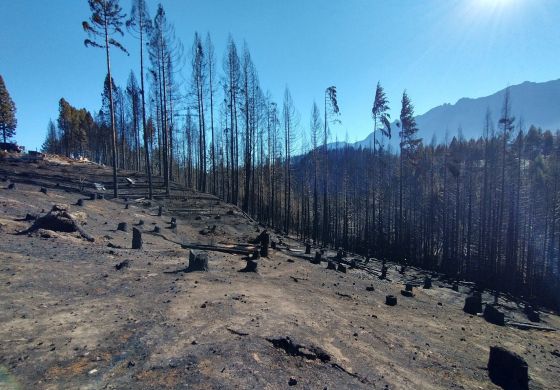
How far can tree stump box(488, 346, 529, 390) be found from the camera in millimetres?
Result: 6355

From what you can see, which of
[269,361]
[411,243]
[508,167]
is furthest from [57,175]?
[508,167]

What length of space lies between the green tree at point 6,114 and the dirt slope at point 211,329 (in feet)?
158

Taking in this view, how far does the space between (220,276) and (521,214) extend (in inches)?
1409

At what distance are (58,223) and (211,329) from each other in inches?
384

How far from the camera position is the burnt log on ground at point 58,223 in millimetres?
12219

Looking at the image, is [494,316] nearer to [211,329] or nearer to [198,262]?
[198,262]

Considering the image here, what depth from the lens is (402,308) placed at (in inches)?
441

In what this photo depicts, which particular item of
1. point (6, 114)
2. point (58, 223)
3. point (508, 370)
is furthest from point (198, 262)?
point (6, 114)

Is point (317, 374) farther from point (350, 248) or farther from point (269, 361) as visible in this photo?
point (350, 248)

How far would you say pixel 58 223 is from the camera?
1250 cm

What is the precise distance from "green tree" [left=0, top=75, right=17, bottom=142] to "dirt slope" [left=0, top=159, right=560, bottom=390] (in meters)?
48.3

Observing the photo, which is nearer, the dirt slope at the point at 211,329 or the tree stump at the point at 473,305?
the dirt slope at the point at 211,329

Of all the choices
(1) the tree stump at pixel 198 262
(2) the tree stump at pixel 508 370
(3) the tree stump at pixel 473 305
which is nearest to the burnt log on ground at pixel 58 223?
(1) the tree stump at pixel 198 262

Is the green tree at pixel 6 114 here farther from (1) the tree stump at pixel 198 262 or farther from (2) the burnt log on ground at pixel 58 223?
(1) the tree stump at pixel 198 262
